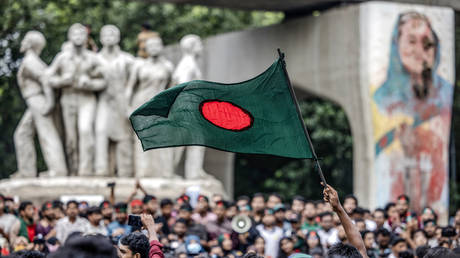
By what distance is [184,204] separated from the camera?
11547 mm

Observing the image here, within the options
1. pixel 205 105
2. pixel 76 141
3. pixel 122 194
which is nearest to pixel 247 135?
pixel 205 105

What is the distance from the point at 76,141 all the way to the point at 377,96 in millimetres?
5498

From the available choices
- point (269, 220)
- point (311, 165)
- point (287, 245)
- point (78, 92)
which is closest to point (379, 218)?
point (269, 220)

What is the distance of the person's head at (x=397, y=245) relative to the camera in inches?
384

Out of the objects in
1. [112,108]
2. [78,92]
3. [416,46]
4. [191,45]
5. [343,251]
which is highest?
[191,45]

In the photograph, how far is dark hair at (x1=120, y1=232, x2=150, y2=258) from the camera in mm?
5547

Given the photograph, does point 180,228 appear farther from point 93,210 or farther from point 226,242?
point 93,210

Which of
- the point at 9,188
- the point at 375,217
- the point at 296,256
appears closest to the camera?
the point at 296,256

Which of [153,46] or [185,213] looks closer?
[185,213]

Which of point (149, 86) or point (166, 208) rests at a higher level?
point (149, 86)

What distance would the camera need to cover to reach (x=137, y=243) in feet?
18.2

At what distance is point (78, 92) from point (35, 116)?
0.87 meters

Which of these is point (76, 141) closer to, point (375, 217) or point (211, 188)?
point (211, 188)

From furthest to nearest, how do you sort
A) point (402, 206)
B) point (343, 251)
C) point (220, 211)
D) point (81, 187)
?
point (81, 187)
point (402, 206)
point (220, 211)
point (343, 251)
